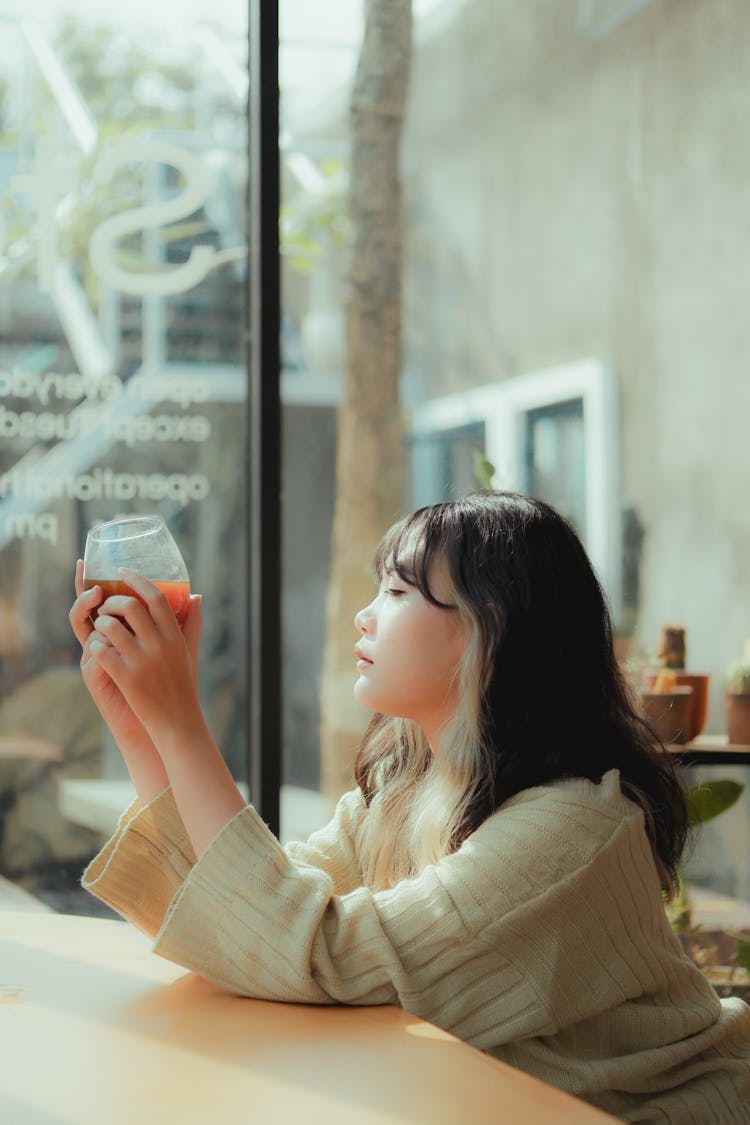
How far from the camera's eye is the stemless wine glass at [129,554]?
122 centimetres

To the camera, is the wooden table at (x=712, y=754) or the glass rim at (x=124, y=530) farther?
the wooden table at (x=712, y=754)

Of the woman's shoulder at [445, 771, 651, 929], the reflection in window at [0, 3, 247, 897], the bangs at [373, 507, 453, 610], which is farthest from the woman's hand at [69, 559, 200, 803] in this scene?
the reflection in window at [0, 3, 247, 897]

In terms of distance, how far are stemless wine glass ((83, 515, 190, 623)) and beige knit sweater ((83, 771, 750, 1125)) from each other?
9.3 inches

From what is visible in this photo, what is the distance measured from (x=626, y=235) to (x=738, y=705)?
1083mm

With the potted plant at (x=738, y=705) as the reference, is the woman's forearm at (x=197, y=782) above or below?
above

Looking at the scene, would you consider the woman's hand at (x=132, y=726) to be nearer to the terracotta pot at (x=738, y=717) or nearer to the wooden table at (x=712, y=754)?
the wooden table at (x=712, y=754)

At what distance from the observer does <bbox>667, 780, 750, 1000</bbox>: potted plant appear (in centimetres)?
240

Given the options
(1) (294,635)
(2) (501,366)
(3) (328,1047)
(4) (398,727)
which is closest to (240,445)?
(1) (294,635)

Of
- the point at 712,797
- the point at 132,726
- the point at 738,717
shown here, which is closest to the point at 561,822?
the point at 132,726

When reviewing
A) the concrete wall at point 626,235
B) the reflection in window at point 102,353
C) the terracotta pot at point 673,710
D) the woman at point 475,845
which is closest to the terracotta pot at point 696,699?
the terracotta pot at point 673,710

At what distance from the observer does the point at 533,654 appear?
136 centimetres

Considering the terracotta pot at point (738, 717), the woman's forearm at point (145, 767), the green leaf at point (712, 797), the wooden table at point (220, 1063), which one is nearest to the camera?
the wooden table at point (220, 1063)

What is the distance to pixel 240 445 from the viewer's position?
9.07ft

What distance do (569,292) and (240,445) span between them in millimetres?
827
